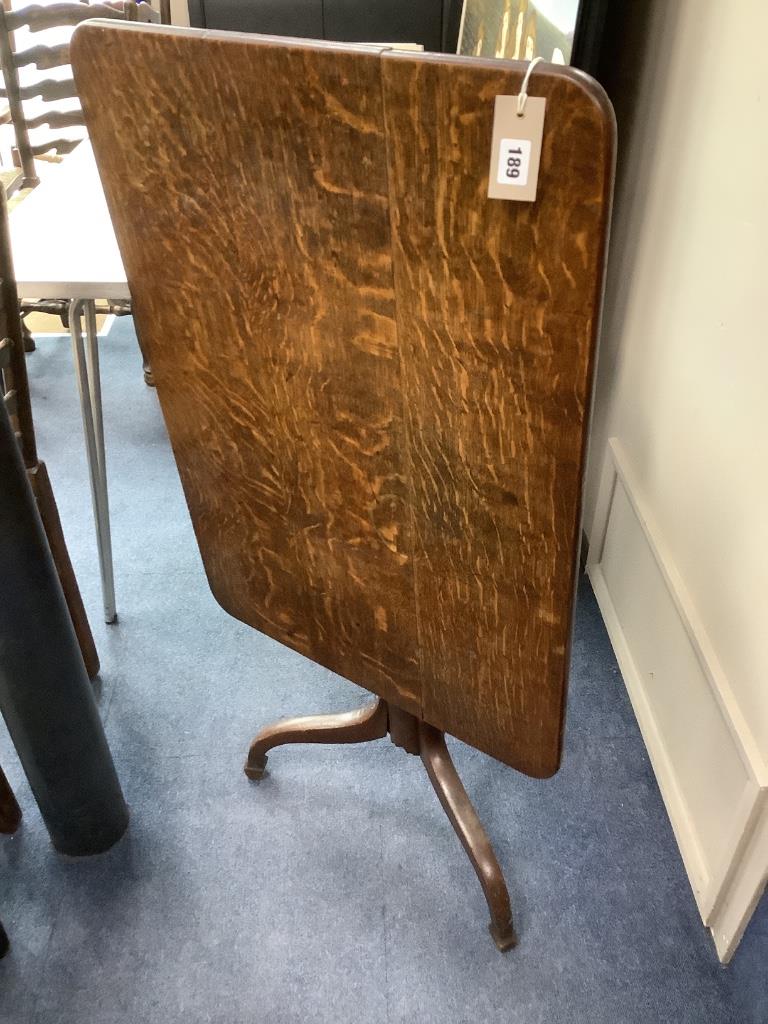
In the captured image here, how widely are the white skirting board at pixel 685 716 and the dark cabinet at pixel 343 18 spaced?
107cm

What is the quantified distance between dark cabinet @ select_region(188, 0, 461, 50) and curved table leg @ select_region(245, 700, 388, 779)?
1.46 meters

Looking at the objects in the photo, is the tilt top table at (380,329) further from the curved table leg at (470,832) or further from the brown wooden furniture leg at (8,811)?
the brown wooden furniture leg at (8,811)

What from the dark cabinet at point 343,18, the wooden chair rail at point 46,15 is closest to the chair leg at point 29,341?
the wooden chair rail at point 46,15

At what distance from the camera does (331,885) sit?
1.28 meters

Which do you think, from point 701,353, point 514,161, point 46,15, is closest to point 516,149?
point 514,161

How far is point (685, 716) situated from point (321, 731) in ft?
1.88

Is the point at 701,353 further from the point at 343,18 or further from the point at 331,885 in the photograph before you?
the point at 343,18

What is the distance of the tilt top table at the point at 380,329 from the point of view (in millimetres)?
597

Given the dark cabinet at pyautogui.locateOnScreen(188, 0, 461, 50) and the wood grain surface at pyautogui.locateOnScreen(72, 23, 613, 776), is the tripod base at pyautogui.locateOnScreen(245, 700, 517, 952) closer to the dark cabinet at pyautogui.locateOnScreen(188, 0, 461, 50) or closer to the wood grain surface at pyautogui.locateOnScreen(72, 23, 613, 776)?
the wood grain surface at pyautogui.locateOnScreen(72, 23, 613, 776)

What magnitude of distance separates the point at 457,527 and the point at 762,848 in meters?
0.59

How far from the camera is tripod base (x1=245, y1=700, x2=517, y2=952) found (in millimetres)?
1183

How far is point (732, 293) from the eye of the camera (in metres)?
1.06

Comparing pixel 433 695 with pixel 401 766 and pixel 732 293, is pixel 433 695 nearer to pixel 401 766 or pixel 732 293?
pixel 401 766

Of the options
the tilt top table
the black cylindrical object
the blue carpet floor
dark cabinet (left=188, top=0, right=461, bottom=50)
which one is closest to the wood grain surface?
the tilt top table
